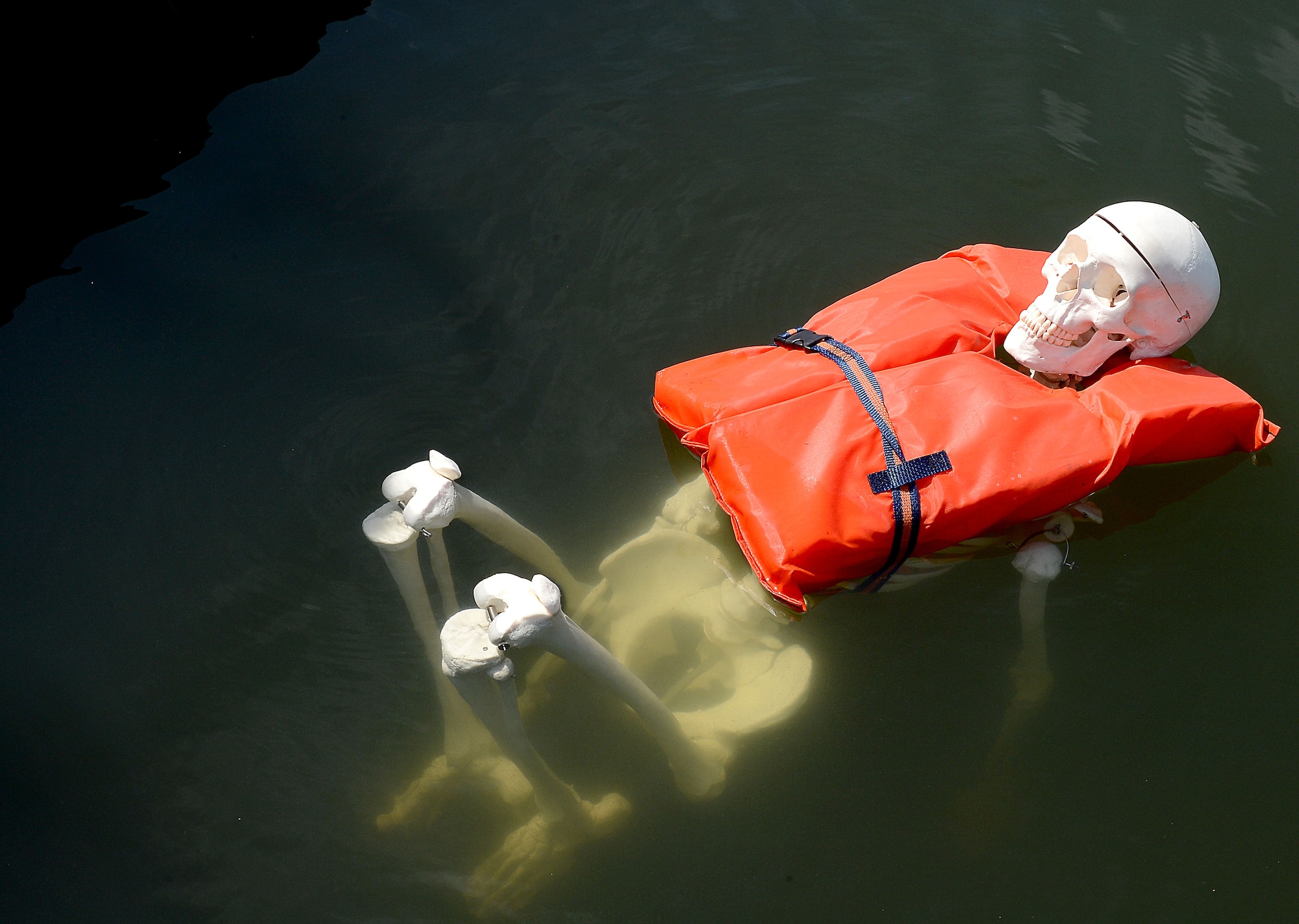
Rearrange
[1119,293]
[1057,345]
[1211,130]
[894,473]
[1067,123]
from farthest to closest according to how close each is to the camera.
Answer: [1067,123] < [1211,130] < [1057,345] < [1119,293] < [894,473]

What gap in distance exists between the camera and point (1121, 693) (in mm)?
3496

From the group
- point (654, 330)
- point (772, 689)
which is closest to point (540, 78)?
point (654, 330)

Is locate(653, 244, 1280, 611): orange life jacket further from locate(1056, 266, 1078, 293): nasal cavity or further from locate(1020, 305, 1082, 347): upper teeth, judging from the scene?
locate(1056, 266, 1078, 293): nasal cavity

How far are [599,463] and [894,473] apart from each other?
1.44 metres

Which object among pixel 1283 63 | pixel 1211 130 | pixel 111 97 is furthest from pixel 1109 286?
pixel 111 97

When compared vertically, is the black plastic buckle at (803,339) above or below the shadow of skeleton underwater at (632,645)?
above

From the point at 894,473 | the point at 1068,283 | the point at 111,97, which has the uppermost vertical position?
the point at 111,97

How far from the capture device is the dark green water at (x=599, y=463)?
3.21 meters

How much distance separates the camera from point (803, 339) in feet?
11.2

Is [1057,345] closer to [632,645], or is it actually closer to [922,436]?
[922,436]

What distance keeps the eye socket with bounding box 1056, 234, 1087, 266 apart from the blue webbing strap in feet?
2.68

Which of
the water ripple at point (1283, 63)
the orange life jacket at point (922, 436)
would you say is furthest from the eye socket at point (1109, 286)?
the water ripple at point (1283, 63)

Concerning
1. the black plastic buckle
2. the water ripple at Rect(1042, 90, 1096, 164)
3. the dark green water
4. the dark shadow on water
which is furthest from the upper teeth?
the dark shadow on water

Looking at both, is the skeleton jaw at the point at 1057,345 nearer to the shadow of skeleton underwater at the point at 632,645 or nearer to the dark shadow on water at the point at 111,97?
the shadow of skeleton underwater at the point at 632,645
